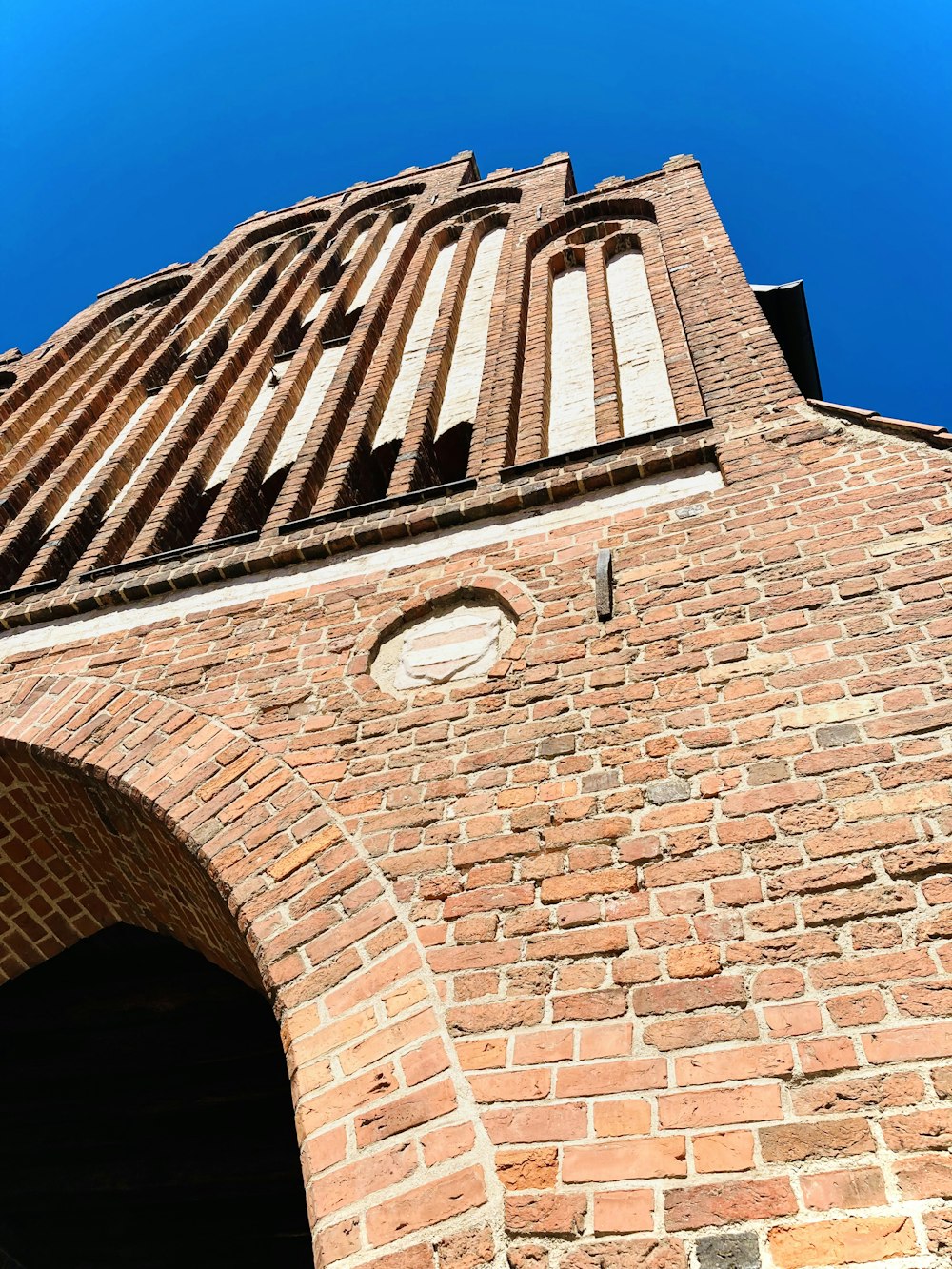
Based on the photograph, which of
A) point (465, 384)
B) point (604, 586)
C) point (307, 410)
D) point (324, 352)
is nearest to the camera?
point (604, 586)

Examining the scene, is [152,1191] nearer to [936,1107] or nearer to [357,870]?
[357,870]

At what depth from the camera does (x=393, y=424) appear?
18.5 ft

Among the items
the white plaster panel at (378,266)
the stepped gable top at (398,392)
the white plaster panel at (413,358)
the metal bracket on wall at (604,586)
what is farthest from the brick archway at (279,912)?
the white plaster panel at (378,266)

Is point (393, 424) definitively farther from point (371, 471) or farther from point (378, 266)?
point (378, 266)

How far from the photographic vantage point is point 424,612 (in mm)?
3689

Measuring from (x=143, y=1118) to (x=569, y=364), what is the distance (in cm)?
462

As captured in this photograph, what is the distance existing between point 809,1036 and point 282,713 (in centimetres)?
209

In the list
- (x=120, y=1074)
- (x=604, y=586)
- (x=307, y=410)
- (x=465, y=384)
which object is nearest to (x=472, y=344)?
(x=465, y=384)

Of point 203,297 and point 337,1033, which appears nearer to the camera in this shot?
point 337,1033

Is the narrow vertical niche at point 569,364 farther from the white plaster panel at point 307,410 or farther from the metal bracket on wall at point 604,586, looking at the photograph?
the white plaster panel at point 307,410

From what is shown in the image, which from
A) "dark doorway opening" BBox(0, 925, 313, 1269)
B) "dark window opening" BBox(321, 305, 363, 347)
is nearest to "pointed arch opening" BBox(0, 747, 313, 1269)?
"dark doorway opening" BBox(0, 925, 313, 1269)

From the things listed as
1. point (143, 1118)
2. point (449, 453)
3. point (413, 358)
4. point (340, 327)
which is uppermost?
point (340, 327)

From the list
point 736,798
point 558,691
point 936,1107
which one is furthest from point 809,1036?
point 558,691

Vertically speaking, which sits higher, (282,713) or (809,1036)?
(282,713)
